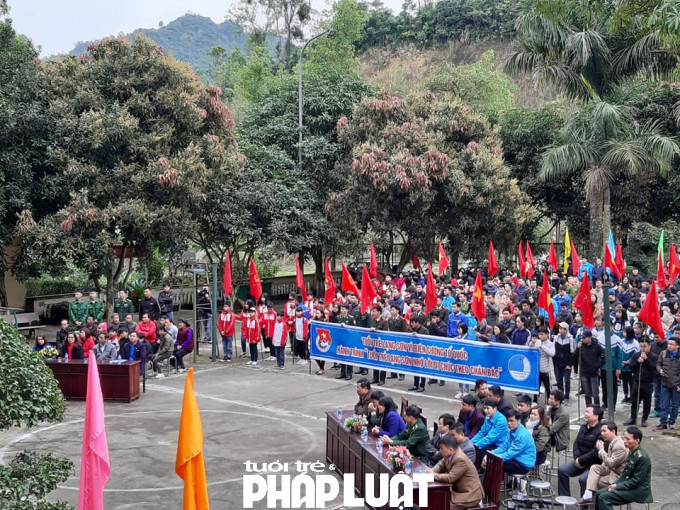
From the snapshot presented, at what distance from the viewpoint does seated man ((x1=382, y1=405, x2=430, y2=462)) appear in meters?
11.3

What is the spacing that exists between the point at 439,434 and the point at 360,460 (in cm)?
124

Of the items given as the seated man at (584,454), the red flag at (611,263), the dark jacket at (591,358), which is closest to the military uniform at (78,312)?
the dark jacket at (591,358)

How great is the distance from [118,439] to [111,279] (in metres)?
12.5

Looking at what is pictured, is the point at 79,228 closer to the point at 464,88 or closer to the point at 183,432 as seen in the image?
the point at 183,432

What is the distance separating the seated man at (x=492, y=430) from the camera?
11.6 m

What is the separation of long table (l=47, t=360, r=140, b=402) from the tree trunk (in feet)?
68.5

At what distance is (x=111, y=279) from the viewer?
27.2 metres

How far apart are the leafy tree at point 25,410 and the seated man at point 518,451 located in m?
6.32

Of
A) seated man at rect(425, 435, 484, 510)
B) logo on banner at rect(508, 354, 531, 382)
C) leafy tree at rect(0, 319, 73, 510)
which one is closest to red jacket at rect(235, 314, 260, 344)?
logo on banner at rect(508, 354, 531, 382)

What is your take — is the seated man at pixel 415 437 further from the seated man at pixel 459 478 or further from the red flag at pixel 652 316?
the red flag at pixel 652 316

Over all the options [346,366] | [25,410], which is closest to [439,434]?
[25,410]

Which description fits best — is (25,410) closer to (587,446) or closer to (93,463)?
(93,463)

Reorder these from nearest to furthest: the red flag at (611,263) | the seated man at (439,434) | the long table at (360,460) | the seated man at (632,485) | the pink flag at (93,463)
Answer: the pink flag at (93,463) < the long table at (360,460) < the seated man at (632,485) < the seated man at (439,434) < the red flag at (611,263)

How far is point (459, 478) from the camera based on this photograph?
32.7 feet
